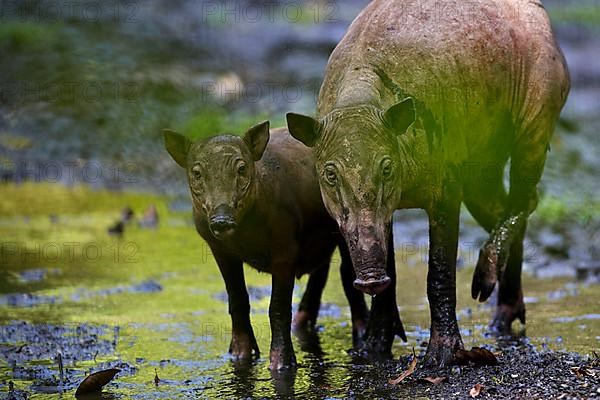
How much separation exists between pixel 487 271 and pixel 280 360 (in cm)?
156

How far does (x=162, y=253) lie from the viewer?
11.6 metres

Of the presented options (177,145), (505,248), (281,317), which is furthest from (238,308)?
(505,248)

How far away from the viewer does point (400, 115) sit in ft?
21.9

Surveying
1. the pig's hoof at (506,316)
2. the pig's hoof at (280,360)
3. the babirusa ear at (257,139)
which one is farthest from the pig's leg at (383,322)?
the babirusa ear at (257,139)

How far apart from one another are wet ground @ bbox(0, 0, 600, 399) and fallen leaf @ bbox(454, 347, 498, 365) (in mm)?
96

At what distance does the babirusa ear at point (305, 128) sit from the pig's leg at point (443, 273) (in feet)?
3.21

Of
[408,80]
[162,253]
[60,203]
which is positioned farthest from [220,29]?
[408,80]

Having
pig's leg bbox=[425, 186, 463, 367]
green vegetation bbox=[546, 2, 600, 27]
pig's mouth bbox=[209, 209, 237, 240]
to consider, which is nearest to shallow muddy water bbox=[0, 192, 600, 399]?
pig's leg bbox=[425, 186, 463, 367]

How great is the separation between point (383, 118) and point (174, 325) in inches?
109

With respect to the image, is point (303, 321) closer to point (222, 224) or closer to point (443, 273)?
A: point (443, 273)

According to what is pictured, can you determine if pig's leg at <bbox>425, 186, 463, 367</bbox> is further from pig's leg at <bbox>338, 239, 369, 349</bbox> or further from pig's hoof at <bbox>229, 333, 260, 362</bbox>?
pig's hoof at <bbox>229, 333, 260, 362</bbox>

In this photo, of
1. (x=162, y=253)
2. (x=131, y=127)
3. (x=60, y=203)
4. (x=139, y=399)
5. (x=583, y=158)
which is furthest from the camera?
(x=131, y=127)

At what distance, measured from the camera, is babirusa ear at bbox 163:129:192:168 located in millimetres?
7125

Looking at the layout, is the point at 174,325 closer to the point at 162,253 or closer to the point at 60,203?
the point at 162,253
